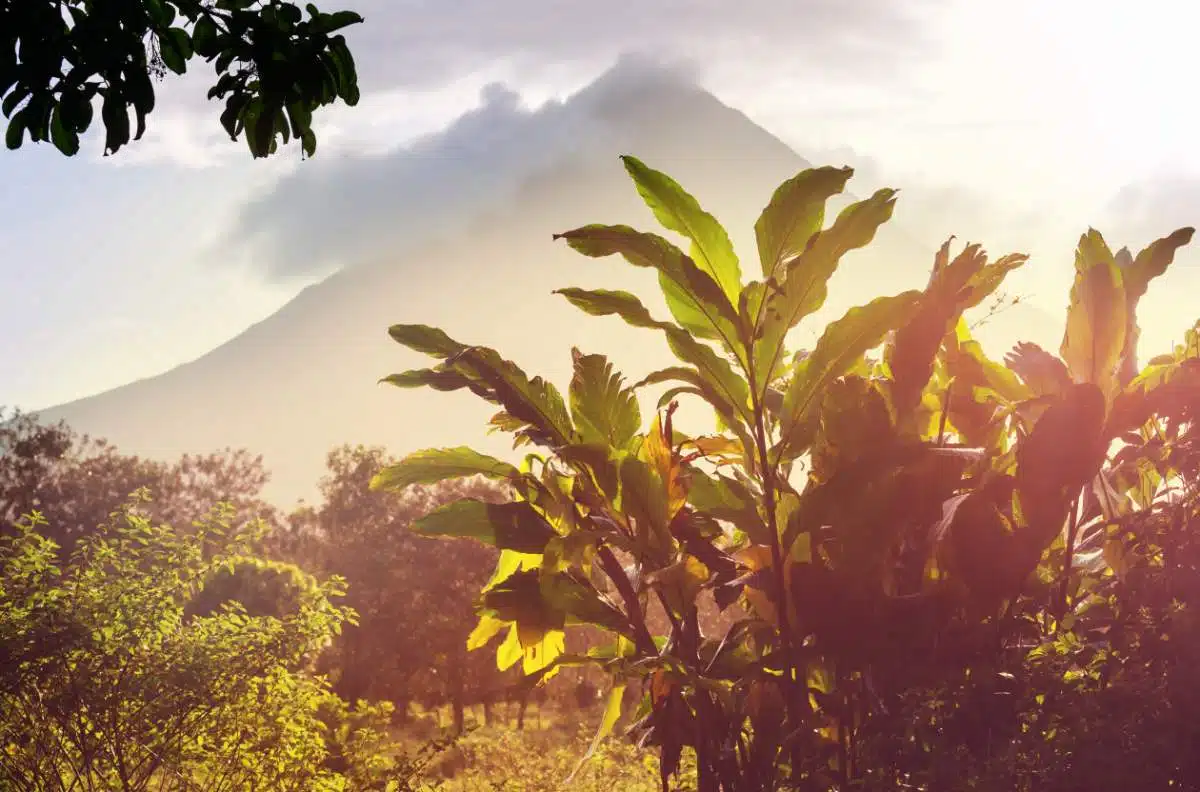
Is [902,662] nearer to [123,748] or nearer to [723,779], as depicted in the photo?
[723,779]

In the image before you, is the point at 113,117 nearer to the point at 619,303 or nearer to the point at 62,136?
the point at 62,136

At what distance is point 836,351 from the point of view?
3.24 metres

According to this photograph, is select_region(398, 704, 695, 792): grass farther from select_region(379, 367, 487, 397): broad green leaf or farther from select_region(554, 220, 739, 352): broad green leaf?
select_region(554, 220, 739, 352): broad green leaf

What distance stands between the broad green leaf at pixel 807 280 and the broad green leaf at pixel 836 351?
113 millimetres

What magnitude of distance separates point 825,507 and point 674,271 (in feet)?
2.97

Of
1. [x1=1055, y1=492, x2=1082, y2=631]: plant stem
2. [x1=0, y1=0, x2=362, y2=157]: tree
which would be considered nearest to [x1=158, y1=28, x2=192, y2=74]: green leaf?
[x1=0, y1=0, x2=362, y2=157]: tree

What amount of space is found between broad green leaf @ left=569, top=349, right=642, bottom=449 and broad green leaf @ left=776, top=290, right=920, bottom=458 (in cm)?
56

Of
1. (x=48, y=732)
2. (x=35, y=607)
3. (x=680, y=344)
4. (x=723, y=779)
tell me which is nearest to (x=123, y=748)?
(x=48, y=732)

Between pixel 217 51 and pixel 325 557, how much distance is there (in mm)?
25552

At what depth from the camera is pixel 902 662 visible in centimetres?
304

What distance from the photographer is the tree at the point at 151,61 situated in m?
2.46

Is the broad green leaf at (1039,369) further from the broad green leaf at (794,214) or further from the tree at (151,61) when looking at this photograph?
the tree at (151,61)

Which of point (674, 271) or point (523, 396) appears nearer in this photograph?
point (674, 271)

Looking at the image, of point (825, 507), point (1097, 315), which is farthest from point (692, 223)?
point (1097, 315)
